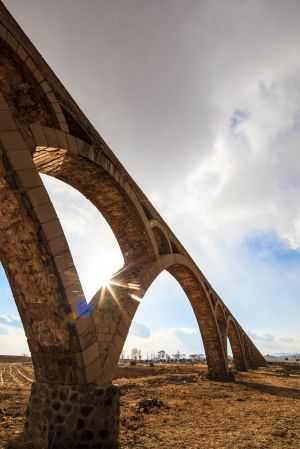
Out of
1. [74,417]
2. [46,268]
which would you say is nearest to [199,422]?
[74,417]

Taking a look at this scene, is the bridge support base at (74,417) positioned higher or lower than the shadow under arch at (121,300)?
lower

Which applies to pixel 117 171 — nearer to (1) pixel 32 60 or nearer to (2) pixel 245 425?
(1) pixel 32 60

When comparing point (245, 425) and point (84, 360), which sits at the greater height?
point (84, 360)

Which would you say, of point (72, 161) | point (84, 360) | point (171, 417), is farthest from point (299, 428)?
point (72, 161)

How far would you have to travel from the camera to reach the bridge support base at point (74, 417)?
172 inches

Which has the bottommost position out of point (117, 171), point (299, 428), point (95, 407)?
point (299, 428)

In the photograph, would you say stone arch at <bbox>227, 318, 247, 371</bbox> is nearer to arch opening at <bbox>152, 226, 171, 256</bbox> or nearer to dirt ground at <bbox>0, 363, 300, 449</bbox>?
arch opening at <bbox>152, 226, 171, 256</bbox>

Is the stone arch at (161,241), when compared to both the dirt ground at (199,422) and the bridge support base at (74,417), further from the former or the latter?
the bridge support base at (74,417)

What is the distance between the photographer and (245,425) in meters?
6.45

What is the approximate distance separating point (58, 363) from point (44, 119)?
455 centimetres

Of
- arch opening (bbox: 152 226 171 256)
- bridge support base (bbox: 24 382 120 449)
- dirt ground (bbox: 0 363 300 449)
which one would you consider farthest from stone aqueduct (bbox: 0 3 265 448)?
arch opening (bbox: 152 226 171 256)

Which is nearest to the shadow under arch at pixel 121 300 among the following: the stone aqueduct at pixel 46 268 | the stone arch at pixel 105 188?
the stone aqueduct at pixel 46 268

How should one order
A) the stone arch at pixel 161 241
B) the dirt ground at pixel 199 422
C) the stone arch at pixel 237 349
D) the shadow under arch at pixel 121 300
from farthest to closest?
the stone arch at pixel 237 349, the stone arch at pixel 161 241, the shadow under arch at pixel 121 300, the dirt ground at pixel 199 422

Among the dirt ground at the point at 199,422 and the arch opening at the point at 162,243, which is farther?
the arch opening at the point at 162,243
